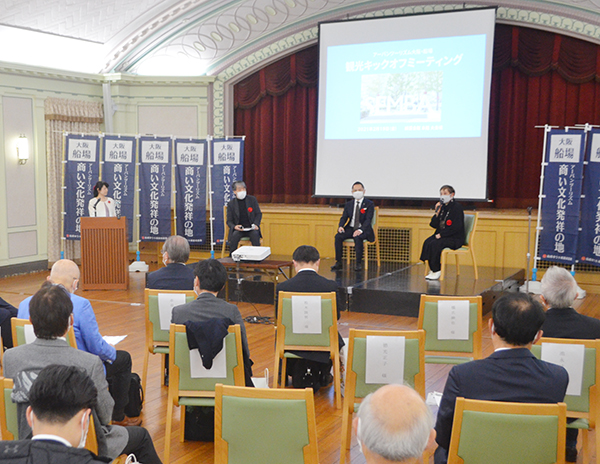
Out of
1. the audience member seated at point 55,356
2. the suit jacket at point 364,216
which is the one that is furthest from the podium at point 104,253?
the audience member seated at point 55,356

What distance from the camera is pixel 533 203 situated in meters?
9.18

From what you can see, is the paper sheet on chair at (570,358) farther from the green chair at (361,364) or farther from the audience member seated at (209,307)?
the audience member seated at (209,307)

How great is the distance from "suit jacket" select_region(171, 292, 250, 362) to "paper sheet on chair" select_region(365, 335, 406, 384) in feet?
2.24

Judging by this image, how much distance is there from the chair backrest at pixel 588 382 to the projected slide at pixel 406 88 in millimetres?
6245

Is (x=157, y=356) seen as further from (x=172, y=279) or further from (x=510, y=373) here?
(x=510, y=373)

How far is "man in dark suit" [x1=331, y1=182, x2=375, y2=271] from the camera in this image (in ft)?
25.4

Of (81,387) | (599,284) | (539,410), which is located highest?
(81,387)

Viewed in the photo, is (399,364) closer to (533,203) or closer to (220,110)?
(533,203)

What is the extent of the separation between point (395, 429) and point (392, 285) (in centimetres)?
557

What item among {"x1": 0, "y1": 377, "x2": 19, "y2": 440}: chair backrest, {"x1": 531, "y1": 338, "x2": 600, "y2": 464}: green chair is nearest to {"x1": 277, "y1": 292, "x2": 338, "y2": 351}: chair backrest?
{"x1": 531, "y1": 338, "x2": 600, "y2": 464}: green chair

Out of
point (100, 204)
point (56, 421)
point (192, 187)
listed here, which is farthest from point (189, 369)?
point (192, 187)

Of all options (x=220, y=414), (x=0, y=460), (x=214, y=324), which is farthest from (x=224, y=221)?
(x=0, y=460)

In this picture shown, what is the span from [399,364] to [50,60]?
8.55m

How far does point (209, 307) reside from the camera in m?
3.30
